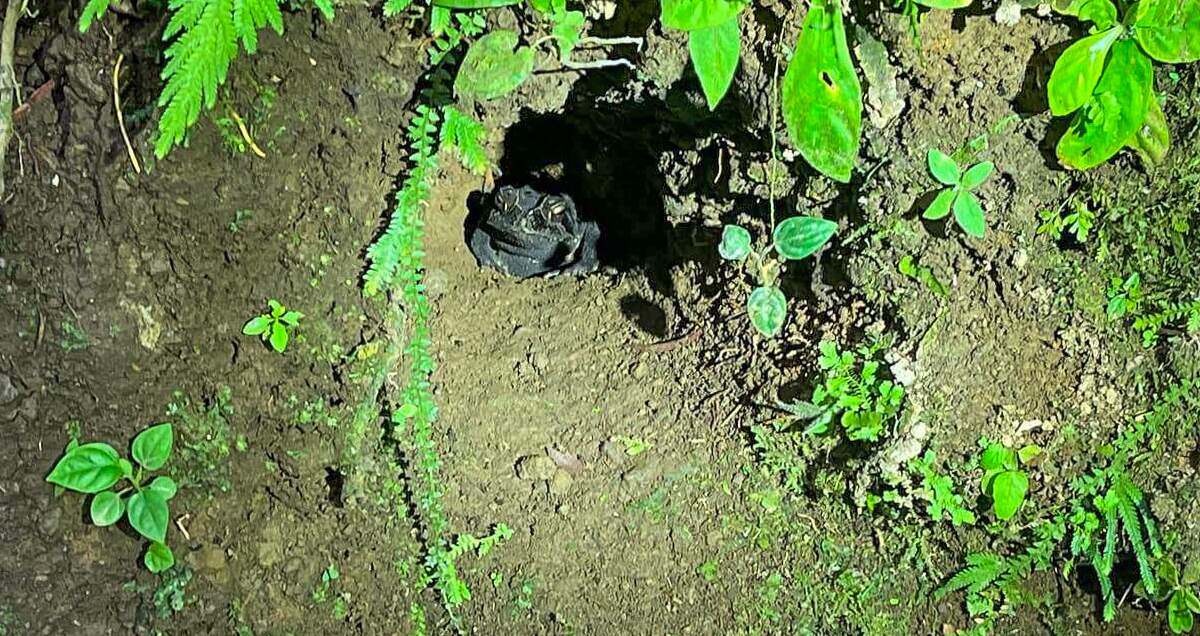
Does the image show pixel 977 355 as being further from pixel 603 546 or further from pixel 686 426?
pixel 603 546

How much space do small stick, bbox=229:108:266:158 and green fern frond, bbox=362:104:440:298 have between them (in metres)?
0.28

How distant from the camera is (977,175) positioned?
162cm

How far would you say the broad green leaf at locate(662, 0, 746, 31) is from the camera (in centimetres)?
143

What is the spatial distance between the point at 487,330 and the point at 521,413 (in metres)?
0.22

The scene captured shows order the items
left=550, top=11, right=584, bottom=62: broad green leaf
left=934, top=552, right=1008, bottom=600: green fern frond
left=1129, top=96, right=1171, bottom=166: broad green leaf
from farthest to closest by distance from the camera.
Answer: left=934, top=552, right=1008, bottom=600: green fern frond, left=550, top=11, right=584, bottom=62: broad green leaf, left=1129, top=96, right=1171, bottom=166: broad green leaf

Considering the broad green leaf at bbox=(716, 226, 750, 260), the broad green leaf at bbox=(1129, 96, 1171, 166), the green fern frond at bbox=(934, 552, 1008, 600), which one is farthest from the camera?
the green fern frond at bbox=(934, 552, 1008, 600)

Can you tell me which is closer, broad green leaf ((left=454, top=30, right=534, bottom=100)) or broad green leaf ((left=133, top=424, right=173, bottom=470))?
broad green leaf ((left=454, top=30, right=534, bottom=100))

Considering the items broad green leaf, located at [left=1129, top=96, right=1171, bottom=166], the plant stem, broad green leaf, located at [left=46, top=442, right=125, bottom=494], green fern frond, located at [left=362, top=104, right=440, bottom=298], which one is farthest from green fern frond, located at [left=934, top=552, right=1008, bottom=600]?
the plant stem

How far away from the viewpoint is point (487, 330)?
2195 millimetres

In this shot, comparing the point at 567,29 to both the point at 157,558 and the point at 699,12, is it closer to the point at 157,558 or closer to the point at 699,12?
the point at 699,12

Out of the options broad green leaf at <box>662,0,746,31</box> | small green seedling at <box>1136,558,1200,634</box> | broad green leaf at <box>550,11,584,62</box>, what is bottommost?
small green seedling at <box>1136,558,1200,634</box>

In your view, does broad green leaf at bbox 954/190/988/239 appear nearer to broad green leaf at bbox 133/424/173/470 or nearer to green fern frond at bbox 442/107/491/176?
green fern frond at bbox 442/107/491/176

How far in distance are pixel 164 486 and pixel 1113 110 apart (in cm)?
189

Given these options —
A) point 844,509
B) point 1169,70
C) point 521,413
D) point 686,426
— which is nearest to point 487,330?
point 521,413
